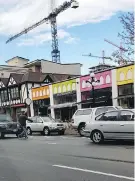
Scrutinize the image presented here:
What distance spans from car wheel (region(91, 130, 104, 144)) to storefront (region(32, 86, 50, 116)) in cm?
2441

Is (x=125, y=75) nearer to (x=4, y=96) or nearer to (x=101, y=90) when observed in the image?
(x=101, y=90)

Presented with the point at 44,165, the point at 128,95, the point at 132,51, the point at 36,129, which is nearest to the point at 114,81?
the point at 128,95

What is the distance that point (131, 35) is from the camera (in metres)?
23.0

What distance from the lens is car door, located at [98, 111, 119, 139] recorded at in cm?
1507

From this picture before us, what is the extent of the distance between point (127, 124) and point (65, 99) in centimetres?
2296

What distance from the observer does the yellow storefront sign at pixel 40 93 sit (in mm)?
40531

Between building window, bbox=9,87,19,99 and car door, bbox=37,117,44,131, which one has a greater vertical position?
building window, bbox=9,87,19,99

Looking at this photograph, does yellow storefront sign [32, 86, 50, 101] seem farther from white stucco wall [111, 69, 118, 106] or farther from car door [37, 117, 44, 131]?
car door [37, 117, 44, 131]

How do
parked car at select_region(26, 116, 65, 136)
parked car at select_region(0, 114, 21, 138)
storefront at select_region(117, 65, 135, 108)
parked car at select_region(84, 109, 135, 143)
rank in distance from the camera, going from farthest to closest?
storefront at select_region(117, 65, 135, 108) < parked car at select_region(26, 116, 65, 136) < parked car at select_region(0, 114, 21, 138) < parked car at select_region(84, 109, 135, 143)

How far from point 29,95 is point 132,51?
23.2 meters

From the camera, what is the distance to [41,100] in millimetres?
41844

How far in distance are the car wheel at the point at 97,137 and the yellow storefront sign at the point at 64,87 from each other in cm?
1937

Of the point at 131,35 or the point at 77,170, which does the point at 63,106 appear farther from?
the point at 77,170

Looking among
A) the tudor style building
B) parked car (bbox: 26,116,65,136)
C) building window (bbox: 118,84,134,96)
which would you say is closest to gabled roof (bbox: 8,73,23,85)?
the tudor style building
